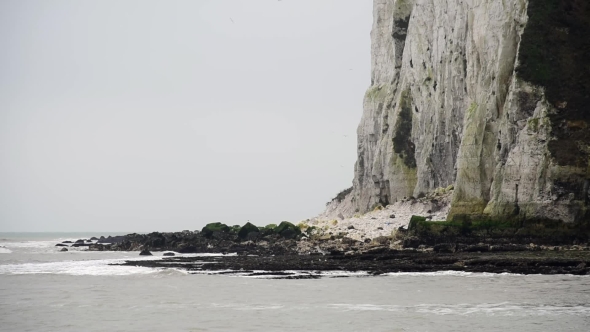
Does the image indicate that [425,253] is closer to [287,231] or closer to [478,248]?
[478,248]

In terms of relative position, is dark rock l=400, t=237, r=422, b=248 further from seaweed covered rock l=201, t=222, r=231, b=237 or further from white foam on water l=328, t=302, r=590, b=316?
seaweed covered rock l=201, t=222, r=231, b=237

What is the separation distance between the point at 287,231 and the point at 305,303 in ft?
120

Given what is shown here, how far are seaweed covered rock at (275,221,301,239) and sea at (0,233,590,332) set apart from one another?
26.0 meters

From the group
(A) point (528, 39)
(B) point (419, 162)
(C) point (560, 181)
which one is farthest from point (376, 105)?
(C) point (560, 181)

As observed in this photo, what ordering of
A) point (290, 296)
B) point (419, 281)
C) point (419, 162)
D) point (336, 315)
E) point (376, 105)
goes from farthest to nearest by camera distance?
point (376, 105)
point (419, 162)
point (419, 281)
point (290, 296)
point (336, 315)

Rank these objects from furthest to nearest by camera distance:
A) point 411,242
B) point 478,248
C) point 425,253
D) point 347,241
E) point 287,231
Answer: point 287,231, point 347,241, point 411,242, point 425,253, point 478,248

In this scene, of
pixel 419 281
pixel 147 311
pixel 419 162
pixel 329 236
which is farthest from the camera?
pixel 419 162

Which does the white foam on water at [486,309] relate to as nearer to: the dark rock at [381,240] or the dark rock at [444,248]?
the dark rock at [444,248]

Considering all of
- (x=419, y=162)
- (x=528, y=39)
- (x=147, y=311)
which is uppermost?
(x=528, y=39)

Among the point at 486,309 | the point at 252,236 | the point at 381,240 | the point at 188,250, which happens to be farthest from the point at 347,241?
the point at 486,309

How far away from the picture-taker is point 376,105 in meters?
77.4

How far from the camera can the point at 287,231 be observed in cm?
6238

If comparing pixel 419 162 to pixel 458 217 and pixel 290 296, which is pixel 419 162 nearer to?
pixel 458 217

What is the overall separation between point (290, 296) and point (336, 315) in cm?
454
